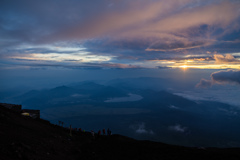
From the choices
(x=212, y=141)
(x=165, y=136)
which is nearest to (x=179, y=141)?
(x=165, y=136)

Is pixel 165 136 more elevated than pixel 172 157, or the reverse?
pixel 172 157

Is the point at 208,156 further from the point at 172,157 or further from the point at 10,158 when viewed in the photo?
the point at 10,158

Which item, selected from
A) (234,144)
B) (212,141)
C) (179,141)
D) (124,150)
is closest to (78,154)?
(124,150)

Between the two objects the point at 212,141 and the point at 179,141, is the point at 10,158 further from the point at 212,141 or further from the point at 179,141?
the point at 212,141

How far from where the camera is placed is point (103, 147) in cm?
1950

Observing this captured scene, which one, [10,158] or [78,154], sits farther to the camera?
[78,154]

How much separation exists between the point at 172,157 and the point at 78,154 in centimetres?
1145

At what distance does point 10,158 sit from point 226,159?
20.3 meters

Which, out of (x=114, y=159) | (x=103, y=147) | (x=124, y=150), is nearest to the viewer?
(x=114, y=159)

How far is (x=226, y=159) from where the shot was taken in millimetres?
13875

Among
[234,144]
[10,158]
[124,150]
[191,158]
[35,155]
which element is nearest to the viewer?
[10,158]

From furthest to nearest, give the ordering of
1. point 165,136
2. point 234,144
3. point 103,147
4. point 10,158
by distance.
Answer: point 165,136
point 234,144
point 103,147
point 10,158

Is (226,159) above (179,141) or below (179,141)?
above

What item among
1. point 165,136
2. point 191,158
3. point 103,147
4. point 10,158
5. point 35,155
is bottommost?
point 165,136
